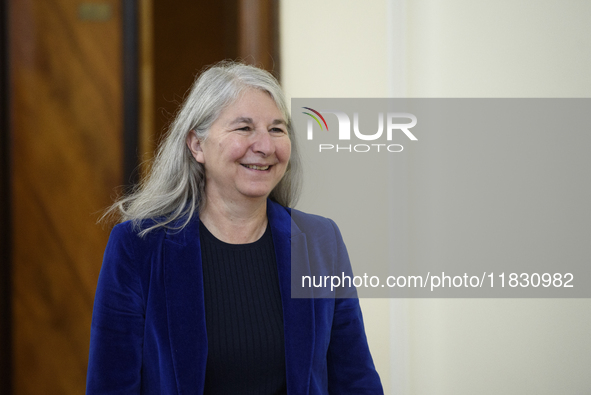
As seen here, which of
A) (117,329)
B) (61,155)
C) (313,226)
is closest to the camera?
(117,329)

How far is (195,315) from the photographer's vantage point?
1.22 meters

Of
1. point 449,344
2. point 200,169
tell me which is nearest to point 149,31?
point 200,169

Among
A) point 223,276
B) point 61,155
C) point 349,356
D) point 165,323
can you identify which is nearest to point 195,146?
point 223,276

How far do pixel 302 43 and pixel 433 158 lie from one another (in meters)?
0.74

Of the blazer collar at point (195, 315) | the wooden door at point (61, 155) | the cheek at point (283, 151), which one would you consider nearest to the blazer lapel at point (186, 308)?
the blazer collar at point (195, 315)

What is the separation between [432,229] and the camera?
1.95m

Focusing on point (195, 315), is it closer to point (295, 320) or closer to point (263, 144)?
point (295, 320)

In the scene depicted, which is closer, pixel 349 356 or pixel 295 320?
pixel 295 320

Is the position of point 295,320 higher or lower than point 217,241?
lower

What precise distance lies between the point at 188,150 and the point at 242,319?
477 mm

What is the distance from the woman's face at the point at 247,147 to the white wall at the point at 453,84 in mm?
543

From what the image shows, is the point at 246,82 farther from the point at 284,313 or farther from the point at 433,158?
the point at 433,158

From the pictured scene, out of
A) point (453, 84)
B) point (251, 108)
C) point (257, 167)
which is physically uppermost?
point (453, 84)

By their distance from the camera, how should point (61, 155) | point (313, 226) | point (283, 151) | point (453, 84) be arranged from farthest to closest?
1. point (61, 155)
2. point (453, 84)
3. point (313, 226)
4. point (283, 151)
